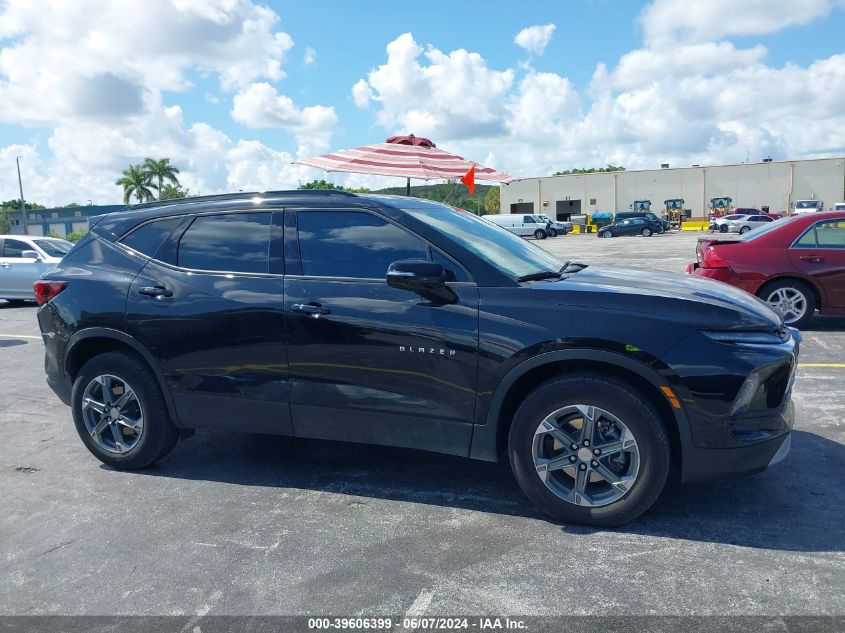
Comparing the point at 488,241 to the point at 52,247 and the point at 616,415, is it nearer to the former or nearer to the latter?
the point at 616,415

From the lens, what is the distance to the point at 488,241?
13.7ft

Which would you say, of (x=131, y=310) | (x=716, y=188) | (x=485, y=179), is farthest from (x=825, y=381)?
(x=716, y=188)

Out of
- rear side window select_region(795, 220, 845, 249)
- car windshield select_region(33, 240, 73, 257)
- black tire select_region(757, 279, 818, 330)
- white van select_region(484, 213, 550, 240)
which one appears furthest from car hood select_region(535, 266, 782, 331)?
white van select_region(484, 213, 550, 240)

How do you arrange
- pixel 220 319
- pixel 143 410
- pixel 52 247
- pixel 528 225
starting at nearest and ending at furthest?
1. pixel 220 319
2. pixel 143 410
3. pixel 52 247
4. pixel 528 225

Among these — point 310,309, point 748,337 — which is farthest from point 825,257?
point 310,309

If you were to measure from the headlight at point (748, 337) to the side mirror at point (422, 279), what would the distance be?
131 cm

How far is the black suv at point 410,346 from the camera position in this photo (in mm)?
3332

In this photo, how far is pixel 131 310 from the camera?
4.33 meters

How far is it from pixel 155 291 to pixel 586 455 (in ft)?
9.16

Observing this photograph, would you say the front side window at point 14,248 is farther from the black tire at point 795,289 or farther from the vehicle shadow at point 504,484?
the black tire at point 795,289

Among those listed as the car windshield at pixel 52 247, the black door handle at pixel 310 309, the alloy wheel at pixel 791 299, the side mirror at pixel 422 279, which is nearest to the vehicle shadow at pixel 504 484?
the black door handle at pixel 310 309

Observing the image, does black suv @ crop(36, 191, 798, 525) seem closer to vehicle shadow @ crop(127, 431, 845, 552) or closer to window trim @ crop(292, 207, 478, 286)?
window trim @ crop(292, 207, 478, 286)

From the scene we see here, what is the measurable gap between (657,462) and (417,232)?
69.3 inches

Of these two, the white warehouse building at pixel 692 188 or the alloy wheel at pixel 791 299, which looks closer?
the alloy wheel at pixel 791 299
